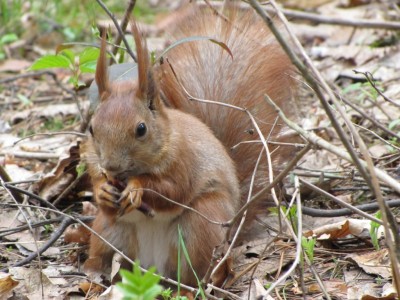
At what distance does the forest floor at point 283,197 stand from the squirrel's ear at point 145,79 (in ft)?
1.91

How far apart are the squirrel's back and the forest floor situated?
0.55 feet

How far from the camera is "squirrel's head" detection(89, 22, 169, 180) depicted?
2217 millimetres

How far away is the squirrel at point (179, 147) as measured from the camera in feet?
7.55

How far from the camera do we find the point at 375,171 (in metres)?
1.71

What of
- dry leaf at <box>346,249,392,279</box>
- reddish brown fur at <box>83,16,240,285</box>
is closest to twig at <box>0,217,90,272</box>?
reddish brown fur at <box>83,16,240,285</box>

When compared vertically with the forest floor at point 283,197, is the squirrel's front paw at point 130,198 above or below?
above

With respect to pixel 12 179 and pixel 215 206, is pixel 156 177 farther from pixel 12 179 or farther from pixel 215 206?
pixel 12 179

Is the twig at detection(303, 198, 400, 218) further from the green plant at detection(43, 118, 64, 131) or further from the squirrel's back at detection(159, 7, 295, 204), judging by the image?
the green plant at detection(43, 118, 64, 131)

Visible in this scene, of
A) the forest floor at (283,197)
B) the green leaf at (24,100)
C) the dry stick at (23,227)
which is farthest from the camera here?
the green leaf at (24,100)

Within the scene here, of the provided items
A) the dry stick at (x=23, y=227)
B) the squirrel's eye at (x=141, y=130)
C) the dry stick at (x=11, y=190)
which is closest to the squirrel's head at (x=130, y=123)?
the squirrel's eye at (x=141, y=130)

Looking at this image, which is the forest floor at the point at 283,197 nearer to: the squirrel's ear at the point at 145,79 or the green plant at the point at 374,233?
the green plant at the point at 374,233

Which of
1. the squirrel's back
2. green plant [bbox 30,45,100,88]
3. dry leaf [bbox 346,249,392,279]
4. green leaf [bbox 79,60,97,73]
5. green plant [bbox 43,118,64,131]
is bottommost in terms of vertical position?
dry leaf [bbox 346,249,392,279]

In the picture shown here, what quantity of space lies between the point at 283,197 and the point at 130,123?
2.68 ft

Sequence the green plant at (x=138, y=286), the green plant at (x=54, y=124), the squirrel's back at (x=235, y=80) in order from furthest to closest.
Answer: the green plant at (x=54, y=124) < the squirrel's back at (x=235, y=80) < the green plant at (x=138, y=286)
